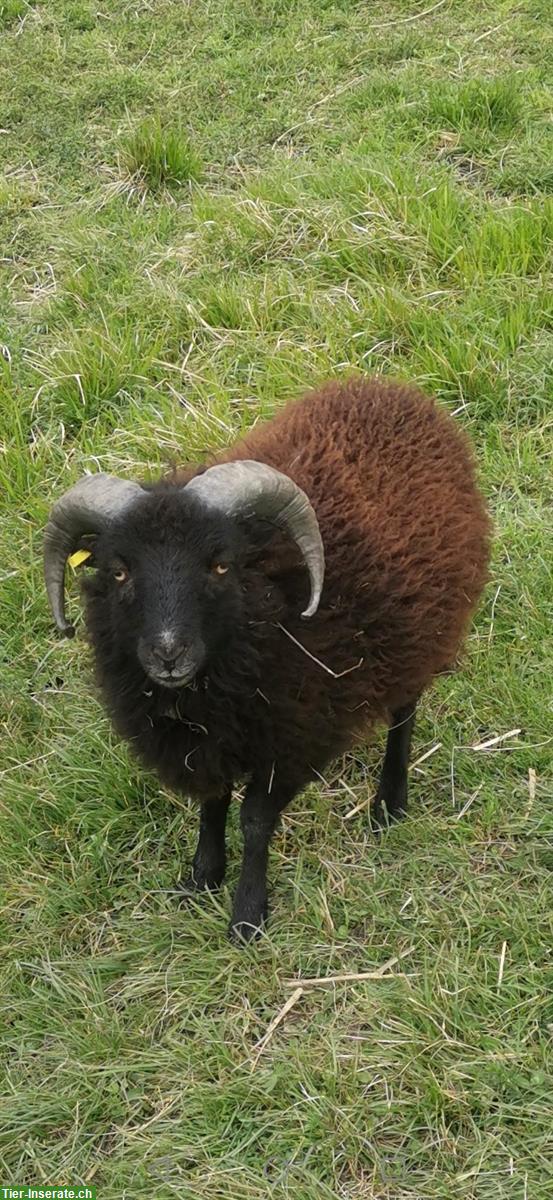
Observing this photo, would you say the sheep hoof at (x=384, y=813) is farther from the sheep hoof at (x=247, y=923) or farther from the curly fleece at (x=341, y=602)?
the sheep hoof at (x=247, y=923)

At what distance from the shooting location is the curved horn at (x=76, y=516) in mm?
3406

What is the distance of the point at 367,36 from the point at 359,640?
575 cm

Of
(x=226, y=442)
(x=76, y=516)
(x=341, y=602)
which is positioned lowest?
(x=226, y=442)

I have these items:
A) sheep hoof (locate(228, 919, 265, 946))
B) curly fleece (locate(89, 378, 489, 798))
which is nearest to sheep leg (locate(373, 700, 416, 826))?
curly fleece (locate(89, 378, 489, 798))

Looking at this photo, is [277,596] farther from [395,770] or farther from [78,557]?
[395,770]

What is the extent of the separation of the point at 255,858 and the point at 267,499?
1164 millimetres

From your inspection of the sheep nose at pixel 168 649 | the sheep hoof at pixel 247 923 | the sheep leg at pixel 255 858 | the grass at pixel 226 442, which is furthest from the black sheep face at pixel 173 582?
the grass at pixel 226 442

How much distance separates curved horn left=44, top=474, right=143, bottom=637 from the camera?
3406 millimetres

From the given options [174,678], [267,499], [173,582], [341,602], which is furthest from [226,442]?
[174,678]

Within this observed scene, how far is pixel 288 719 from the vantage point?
363 centimetres

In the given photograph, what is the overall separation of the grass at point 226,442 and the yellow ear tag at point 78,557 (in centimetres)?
106

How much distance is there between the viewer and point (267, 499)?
11.1ft

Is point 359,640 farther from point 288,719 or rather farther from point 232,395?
Answer: point 232,395

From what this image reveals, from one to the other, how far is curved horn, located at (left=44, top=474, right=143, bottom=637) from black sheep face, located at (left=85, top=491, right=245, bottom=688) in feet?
0.17
